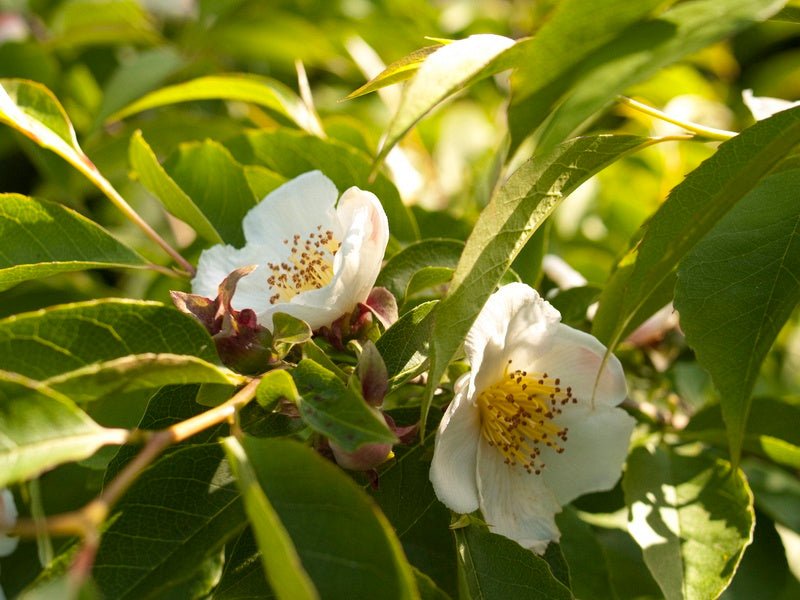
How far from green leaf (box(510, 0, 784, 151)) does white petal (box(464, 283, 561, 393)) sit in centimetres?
17

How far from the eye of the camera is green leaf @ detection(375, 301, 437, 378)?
0.78 meters

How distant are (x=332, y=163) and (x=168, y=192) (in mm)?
216

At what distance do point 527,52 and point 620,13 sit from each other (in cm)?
8

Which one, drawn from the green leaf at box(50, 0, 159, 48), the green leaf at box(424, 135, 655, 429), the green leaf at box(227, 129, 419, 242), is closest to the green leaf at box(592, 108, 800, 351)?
the green leaf at box(424, 135, 655, 429)

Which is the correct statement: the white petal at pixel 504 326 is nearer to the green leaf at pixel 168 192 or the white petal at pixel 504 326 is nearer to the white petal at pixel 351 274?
the white petal at pixel 351 274

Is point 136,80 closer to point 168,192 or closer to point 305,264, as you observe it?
point 168,192

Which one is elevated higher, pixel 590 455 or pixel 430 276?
pixel 430 276

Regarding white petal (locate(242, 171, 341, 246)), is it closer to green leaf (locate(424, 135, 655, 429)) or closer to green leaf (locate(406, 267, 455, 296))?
green leaf (locate(406, 267, 455, 296))

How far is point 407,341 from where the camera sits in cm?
78

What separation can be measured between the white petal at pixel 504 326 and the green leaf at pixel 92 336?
0.24 m

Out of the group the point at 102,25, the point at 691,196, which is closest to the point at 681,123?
the point at 691,196

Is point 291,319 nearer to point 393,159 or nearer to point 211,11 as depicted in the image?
point 393,159

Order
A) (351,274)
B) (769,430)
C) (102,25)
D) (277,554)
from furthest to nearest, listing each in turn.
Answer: (102,25), (769,430), (351,274), (277,554)

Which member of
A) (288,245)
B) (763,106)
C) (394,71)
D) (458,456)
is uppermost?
(394,71)
